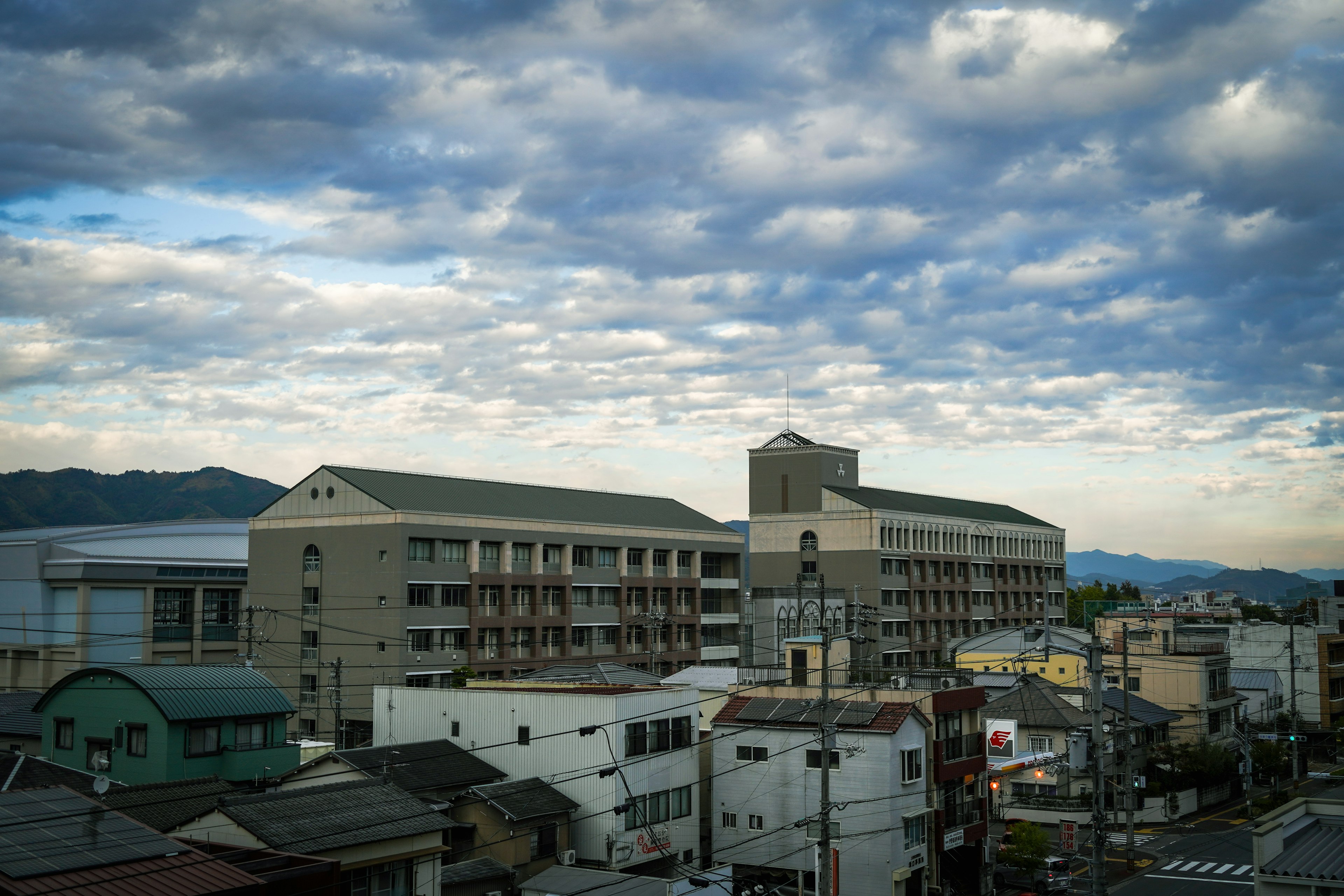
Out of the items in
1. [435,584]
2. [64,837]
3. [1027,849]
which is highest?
[435,584]

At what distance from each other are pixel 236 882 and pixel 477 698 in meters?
23.9

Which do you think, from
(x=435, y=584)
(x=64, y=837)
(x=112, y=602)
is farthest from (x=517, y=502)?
(x=64, y=837)

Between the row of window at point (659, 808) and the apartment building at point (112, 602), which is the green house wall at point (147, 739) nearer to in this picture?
the row of window at point (659, 808)

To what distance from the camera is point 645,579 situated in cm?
10588

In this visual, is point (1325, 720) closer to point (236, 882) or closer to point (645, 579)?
point (645, 579)

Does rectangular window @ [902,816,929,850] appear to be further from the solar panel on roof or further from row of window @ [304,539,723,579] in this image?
row of window @ [304,539,723,579]

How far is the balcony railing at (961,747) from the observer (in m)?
50.5

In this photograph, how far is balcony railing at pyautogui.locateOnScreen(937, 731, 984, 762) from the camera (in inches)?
1987

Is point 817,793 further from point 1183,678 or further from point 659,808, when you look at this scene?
point 1183,678

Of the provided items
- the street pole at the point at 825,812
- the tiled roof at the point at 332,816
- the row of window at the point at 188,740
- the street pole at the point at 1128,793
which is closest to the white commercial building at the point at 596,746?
the row of window at the point at 188,740

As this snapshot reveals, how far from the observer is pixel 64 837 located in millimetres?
25828

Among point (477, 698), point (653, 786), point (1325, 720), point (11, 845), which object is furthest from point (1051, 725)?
point (11, 845)

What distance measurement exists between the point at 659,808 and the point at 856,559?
7708 centimetres

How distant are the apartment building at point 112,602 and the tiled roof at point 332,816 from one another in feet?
221
